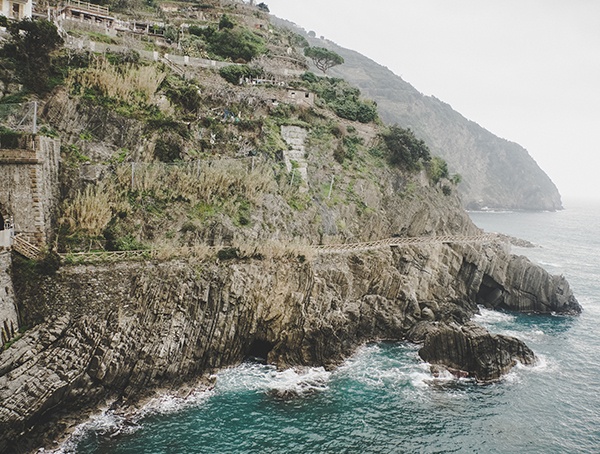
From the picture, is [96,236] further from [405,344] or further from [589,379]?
[589,379]

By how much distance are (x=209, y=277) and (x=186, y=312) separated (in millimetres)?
3246

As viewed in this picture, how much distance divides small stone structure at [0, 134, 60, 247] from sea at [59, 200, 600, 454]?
1343 centimetres

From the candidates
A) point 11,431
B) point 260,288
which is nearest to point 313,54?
point 260,288

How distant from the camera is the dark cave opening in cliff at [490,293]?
5569 centimetres

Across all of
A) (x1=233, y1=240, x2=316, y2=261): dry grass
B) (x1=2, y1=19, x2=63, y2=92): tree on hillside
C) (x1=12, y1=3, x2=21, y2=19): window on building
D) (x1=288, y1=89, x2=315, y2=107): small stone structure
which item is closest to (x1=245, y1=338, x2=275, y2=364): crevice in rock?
(x1=233, y1=240, x2=316, y2=261): dry grass

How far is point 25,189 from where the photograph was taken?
101 feet

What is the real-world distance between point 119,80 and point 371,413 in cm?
3743

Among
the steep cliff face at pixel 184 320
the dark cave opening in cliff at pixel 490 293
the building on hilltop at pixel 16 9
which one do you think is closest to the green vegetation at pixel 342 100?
the steep cliff face at pixel 184 320

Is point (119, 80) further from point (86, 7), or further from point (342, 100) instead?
point (342, 100)

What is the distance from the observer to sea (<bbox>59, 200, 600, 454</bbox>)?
1058 inches

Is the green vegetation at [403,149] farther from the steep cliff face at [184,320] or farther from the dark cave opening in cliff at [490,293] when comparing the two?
the dark cave opening in cliff at [490,293]

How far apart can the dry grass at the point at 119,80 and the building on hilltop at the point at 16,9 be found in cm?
1027

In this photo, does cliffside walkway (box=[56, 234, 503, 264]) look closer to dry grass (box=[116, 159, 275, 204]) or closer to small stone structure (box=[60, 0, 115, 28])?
dry grass (box=[116, 159, 275, 204])

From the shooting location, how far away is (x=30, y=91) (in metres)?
39.6
